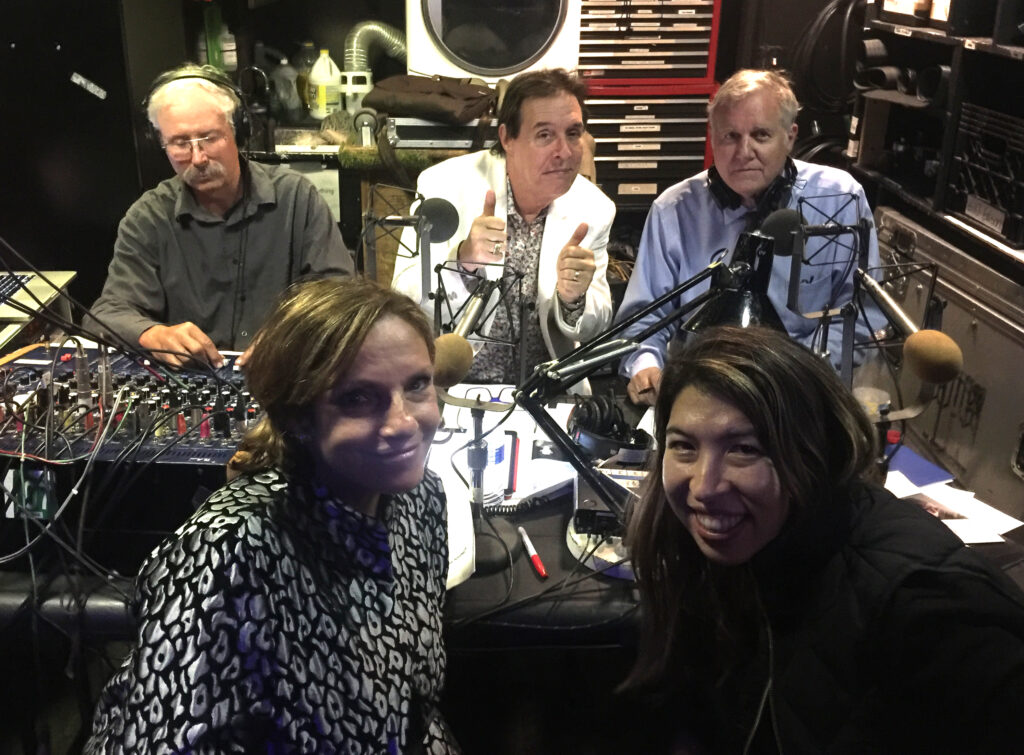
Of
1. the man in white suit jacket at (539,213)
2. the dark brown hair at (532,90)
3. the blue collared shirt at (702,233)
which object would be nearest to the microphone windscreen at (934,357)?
the man in white suit jacket at (539,213)

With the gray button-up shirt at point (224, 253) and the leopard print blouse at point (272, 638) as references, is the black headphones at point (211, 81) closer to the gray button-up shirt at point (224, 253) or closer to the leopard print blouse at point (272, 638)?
the gray button-up shirt at point (224, 253)

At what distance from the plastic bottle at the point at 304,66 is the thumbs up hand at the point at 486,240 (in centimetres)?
198

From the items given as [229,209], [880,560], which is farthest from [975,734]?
[229,209]

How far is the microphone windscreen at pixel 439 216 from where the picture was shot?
150 centimetres

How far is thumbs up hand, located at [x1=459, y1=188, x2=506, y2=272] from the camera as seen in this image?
207 cm

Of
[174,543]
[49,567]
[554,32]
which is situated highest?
[554,32]

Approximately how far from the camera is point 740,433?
104cm

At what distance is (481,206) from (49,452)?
1.37 meters

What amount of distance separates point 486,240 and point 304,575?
1.13m

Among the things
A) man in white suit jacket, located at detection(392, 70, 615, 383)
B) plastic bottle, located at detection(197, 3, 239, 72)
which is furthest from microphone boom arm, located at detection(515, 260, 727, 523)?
plastic bottle, located at detection(197, 3, 239, 72)

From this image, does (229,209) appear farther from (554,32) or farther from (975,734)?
(975,734)

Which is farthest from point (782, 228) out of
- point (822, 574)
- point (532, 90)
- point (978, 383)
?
point (978, 383)

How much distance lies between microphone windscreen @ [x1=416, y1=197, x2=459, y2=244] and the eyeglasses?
1.02 m

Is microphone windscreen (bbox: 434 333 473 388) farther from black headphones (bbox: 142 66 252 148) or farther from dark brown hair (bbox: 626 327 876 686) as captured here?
black headphones (bbox: 142 66 252 148)
